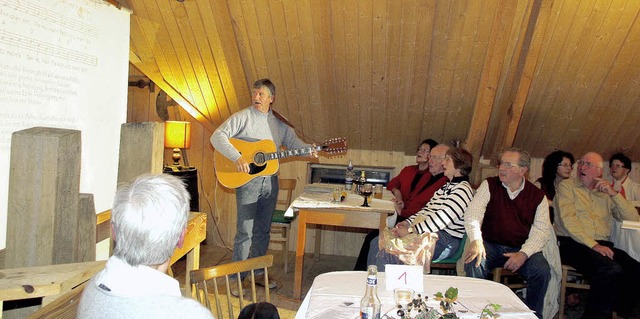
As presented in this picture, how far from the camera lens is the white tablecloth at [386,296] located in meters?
1.83

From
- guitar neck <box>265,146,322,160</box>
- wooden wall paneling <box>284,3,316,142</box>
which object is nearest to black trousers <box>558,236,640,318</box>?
guitar neck <box>265,146,322,160</box>

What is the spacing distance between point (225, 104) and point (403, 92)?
5.25ft

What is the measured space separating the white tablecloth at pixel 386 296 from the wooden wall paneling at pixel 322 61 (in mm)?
2332

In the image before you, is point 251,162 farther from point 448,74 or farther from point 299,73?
point 448,74

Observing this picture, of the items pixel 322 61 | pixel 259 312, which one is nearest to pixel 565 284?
pixel 322 61

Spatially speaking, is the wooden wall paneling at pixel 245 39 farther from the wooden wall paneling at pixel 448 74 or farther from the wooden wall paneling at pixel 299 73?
the wooden wall paneling at pixel 448 74

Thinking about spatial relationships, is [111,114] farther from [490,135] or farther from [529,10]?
[490,135]

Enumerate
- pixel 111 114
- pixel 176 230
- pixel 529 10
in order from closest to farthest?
pixel 176 230 → pixel 111 114 → pixel 529 10

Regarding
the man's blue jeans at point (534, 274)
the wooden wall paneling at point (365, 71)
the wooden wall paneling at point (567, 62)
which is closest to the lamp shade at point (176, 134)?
the wooden wall paneling at point (365, 71)

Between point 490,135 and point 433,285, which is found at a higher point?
point 490,135

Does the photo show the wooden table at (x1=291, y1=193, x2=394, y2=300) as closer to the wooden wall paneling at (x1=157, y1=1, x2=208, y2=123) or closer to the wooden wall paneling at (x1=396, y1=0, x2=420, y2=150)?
the wooden wall paneling at (x1=396, y1=0, x2=420, y2=150)

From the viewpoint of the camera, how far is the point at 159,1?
4.02 meters

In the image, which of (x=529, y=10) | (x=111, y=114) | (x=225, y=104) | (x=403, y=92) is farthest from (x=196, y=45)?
(x=529, y=10)

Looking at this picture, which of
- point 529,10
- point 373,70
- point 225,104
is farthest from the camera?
point 225,104
